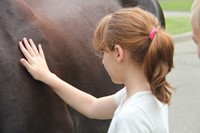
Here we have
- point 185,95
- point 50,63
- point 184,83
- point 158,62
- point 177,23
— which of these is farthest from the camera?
point 177,23

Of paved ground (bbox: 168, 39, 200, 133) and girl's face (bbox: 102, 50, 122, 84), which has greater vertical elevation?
girl's face (bbox: 102, 50, 122, 84)

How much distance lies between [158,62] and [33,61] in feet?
2.38

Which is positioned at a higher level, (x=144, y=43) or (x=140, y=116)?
(x=144, y=43)

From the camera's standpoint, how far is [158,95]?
2.56 m

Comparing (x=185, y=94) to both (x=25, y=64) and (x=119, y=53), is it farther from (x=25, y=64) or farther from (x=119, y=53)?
(x=119, y=53)

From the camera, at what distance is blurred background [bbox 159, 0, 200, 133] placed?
20.5 feet

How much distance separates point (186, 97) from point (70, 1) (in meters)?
3.68

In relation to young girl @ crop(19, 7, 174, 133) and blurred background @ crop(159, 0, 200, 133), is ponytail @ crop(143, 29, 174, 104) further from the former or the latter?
blurred background @ crop(159, 0, 200, 133)

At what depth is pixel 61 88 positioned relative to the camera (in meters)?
3.02

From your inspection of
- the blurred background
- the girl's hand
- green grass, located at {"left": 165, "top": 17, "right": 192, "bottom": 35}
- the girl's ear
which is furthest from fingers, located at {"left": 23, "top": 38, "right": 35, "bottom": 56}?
green grass, located at {"left": 165, "top": 17, "right": 192, "bottom": 35}

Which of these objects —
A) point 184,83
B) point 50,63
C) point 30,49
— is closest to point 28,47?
point 30,49

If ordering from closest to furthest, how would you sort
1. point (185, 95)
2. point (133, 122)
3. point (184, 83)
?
point (133, 122), point (185, 95), point (184, 83)

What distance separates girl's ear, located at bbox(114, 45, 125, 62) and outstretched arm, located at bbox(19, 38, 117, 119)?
20.6 inches

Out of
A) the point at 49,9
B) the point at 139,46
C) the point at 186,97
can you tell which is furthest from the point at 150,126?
the point at 186,97
